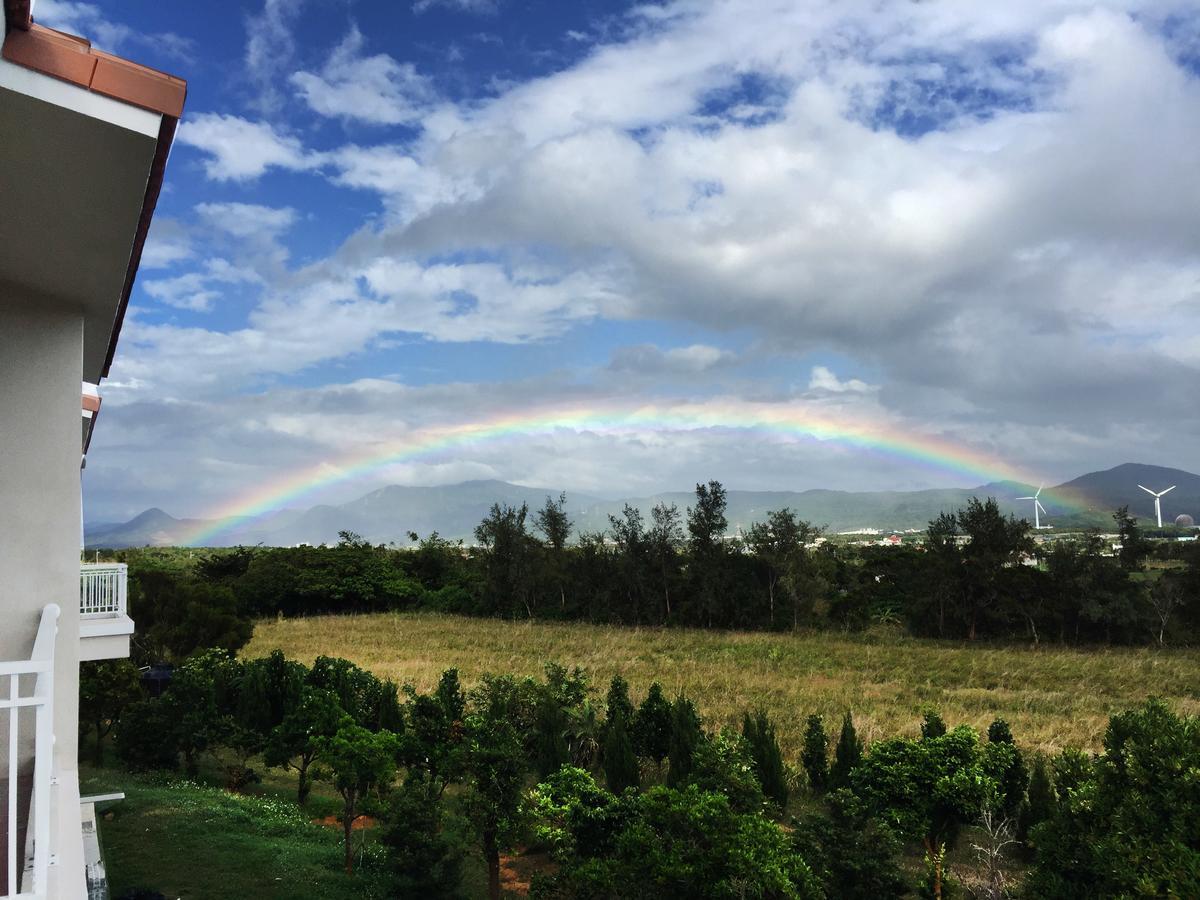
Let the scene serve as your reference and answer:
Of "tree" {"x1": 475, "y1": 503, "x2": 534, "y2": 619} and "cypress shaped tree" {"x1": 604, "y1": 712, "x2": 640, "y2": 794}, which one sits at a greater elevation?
"tree" {"x1": 475, "y1": 503, "x2": 534, "y2": 619}

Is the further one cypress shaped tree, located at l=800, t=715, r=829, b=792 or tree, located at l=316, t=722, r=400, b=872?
cypress shaped tree, located at l=800, t=715, r=829, b=792

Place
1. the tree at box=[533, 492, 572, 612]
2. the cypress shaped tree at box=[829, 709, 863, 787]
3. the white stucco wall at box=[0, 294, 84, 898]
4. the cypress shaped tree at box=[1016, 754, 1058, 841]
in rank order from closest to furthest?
1. the white stucco wall at box=[0, 294, 84, 898]
2. the cypress shaped tree at box=[1016, 754, 1058, 841]
3. the cypress shaped tree at box=[829, 709, 863, 787]
4. the tree at box=[533, 492, 572, 612]

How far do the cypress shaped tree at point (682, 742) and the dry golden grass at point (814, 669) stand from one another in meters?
3.13

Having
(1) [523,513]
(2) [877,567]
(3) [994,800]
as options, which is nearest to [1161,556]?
(2) [877,567]

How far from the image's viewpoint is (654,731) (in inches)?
522

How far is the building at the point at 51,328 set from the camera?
2328 mm

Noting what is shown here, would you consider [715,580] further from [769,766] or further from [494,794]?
[494,794]

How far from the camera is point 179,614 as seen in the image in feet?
62.0

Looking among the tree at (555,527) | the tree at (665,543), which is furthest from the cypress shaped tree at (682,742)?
the tree at (555,527)

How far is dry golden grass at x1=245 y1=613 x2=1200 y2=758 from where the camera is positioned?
1706 centimetres

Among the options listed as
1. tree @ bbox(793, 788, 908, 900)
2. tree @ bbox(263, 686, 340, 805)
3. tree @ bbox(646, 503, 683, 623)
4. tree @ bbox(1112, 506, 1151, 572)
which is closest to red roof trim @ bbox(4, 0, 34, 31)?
tree @ bbox(793, 788, 908, 900)

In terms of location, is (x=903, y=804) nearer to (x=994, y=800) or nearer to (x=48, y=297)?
(x=994, y=800)

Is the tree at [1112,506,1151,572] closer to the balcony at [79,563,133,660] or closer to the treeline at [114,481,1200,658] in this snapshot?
the treeline at [114,481,1200,658]

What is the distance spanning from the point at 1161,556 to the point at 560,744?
138 ft
